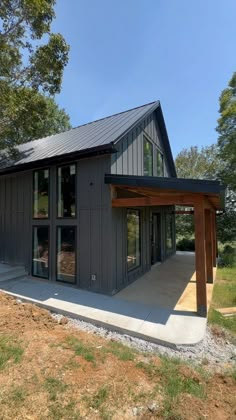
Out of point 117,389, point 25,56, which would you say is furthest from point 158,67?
point 117,389

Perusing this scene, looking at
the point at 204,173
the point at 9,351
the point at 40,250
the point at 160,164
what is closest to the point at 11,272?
the point at 40,250

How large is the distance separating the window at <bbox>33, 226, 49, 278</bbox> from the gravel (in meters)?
3.26

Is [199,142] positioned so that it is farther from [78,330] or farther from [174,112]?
[78,330]

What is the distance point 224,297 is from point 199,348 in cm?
303

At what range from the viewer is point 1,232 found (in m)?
8.92

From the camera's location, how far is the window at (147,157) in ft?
29.7

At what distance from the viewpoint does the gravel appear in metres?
3.63

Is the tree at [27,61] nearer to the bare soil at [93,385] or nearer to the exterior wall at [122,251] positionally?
the exterior wall at [122,251]

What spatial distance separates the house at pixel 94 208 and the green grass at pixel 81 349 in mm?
2363

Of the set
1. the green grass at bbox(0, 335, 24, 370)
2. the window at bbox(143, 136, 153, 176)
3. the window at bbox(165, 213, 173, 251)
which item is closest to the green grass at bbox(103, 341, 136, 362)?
the green grass at bbox(0, 335, 24, 370)

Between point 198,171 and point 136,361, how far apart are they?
23.5 meters

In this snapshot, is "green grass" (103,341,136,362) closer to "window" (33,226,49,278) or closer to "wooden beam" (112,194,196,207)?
"wooden beam" (112,194,196,207)

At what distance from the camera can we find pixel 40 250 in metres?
7.64

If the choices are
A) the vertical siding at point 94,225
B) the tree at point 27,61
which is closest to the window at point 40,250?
the vertical siding at point 94,225
